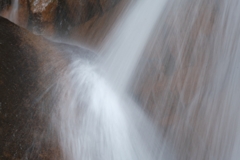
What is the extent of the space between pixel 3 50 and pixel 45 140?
115 centimetres

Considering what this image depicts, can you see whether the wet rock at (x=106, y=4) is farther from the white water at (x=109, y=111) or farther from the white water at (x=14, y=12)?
the white water at (x=14, y=12)

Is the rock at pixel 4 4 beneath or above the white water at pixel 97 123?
above

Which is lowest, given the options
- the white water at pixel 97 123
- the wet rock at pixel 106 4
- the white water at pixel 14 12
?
the white water at pixel 97 123

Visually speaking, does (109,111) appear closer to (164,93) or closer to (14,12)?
(164,93)

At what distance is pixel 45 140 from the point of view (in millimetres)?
2250

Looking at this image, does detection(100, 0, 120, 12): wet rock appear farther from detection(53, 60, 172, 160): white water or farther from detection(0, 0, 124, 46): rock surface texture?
detection(53, 60, 172, 160): white water

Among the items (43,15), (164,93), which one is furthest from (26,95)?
(43,15)

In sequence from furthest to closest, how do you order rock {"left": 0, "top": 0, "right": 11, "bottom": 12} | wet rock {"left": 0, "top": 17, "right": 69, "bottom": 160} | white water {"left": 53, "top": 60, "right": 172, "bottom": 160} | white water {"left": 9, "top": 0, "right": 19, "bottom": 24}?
rock {"left": 0, "top": 0, "right": 11, "bottom": 12} → white water {"left": 9, "top": 0, "right": 19, "bottom": 24} → white water {"left": 53, "top": 60, "right": 172, "bottom": 160} → wet rock {"left": 0, "top": 17, "right": 69, "bottom": 160}

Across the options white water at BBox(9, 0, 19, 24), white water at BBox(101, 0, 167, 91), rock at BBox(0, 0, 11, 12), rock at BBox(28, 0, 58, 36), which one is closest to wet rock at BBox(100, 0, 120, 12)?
white water at BBox(101, 0, 167, 91)

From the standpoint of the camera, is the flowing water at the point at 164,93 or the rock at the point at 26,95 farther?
the flowing water at the point at 164,93

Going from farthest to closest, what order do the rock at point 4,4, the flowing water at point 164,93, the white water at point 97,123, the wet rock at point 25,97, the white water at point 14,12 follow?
the rock at point 4,4 → the white water at point 14,12 → the flowing water at point 164,93 → the white water at point 97,123 → the wet rock at point 25,97

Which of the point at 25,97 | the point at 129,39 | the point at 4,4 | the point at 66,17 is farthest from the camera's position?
the point at 4,4

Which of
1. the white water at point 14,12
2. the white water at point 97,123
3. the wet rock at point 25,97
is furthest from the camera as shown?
the white water at point 14,12

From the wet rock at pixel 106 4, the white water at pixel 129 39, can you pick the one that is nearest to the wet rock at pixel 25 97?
the white water at pixel 129 39
